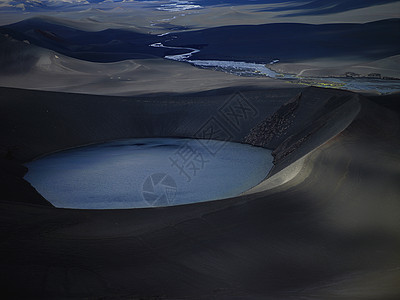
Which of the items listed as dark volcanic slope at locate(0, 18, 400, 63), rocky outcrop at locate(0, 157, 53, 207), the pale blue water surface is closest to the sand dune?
the pale blue water surface

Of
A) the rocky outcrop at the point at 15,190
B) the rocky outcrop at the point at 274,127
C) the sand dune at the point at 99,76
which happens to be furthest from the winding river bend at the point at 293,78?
the rocky outcrop at the point at 15,190

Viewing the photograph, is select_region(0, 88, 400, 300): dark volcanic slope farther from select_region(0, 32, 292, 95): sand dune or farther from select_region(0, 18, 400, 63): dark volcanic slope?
select_region(0, 18, 400, 63): dark volcanic slope

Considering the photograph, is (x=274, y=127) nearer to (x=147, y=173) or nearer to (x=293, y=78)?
(x=147, y=173)

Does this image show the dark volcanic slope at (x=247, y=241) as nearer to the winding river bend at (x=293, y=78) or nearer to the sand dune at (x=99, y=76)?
the winding river bend at (x=293, y=78)

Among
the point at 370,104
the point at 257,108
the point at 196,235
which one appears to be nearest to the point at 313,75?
the point at 257,108

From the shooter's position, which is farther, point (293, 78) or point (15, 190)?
point (293, 78)

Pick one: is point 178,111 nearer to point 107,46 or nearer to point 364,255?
point 364,255

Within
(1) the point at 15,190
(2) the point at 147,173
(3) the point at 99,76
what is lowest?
(2) the point at 147,173

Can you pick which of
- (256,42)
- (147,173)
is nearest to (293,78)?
(256,42)
